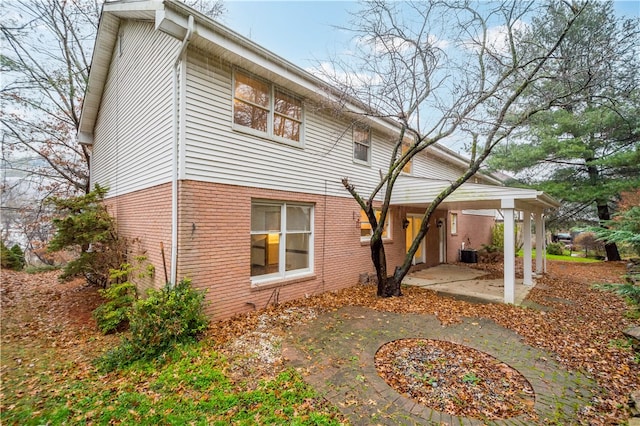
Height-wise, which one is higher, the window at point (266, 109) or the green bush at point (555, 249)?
the window at point (266, 109)

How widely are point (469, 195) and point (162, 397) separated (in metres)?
8.48

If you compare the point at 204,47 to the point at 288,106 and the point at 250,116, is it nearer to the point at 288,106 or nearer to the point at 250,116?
the point at 250,116

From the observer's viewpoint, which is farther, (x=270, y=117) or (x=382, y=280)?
(x=382, y=280)

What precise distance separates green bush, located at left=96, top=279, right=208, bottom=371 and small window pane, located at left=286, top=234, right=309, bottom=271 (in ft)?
9.09

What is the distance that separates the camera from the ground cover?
10.5 ft

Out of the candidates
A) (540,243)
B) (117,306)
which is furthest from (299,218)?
(540,243)

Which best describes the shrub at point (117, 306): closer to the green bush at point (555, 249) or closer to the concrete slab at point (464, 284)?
the concrete slab at point (464, 284)

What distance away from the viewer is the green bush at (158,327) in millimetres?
4449

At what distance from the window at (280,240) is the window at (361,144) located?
9.58 feet

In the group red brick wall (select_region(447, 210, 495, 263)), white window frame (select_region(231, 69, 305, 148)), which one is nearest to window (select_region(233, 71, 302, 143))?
white window frame (select_region(231, 69, 305, 148))

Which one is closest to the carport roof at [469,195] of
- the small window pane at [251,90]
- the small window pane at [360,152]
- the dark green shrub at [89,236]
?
the small window pane at [360,152]

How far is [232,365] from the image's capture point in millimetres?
4082

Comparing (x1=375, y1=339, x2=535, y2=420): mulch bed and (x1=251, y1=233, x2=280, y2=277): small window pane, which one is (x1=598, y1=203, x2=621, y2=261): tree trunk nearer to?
(x1=375, y1=339, x2=535, y2=420): mulch bed

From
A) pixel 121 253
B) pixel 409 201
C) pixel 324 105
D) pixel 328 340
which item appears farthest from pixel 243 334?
pixel 409 201
